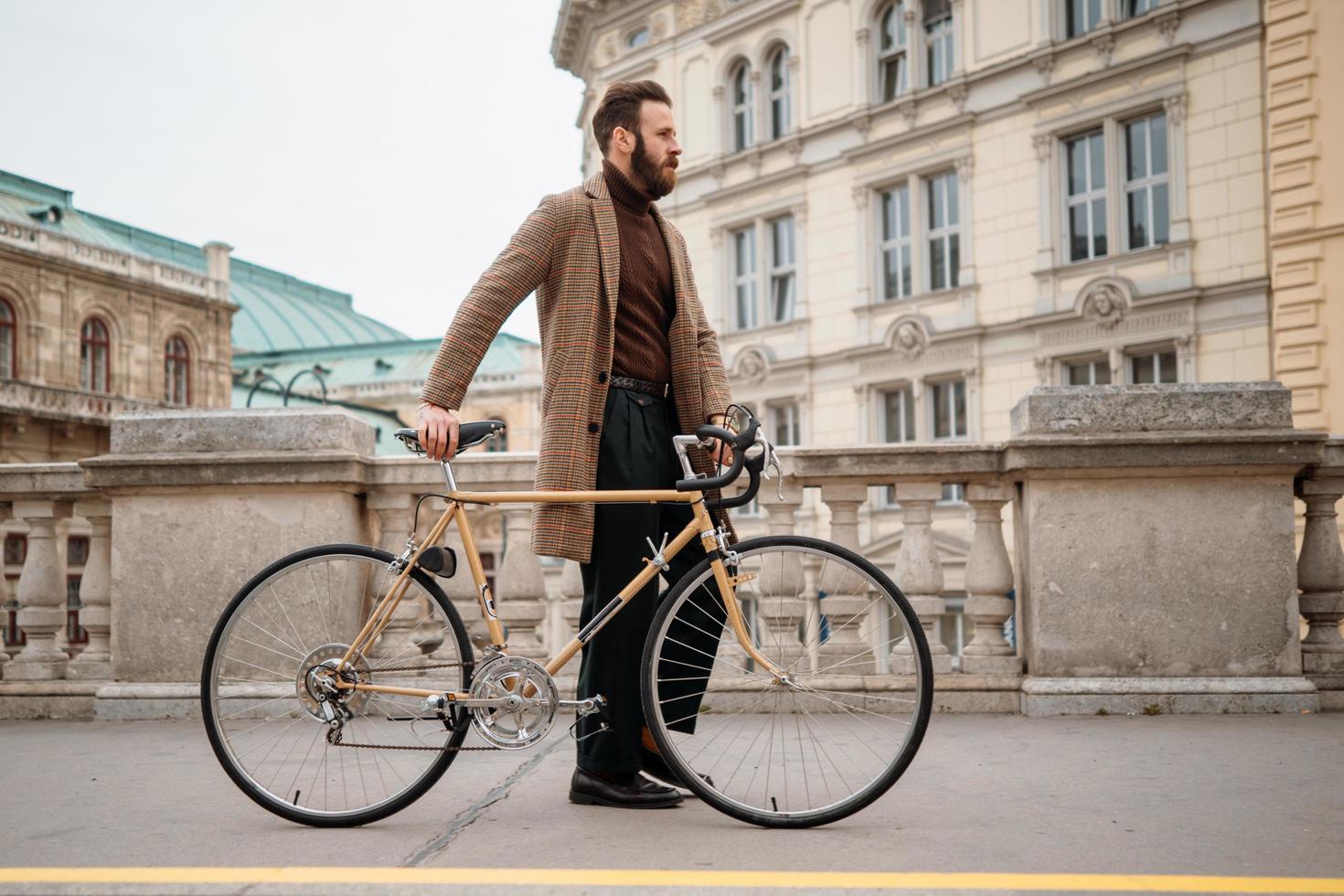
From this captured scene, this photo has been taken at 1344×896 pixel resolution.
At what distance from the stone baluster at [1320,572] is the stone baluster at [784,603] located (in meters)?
2.24

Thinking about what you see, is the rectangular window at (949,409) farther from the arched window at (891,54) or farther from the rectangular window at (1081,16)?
the rectangular window at (1081,16)

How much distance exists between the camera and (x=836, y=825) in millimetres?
3111

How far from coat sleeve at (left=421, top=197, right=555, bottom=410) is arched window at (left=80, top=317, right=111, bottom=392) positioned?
49010mm

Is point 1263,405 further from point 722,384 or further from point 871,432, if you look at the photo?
point 871,432

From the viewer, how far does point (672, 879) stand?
2533 mm

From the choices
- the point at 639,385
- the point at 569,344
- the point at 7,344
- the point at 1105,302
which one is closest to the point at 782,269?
the point at 1105,302

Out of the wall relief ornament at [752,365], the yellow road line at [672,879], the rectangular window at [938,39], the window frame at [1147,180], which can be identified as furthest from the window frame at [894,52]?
the yellow road line at [672,879]

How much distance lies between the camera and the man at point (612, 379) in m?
3.45

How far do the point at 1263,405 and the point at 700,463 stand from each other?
2663 mm

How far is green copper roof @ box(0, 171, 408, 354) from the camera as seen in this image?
51.0m

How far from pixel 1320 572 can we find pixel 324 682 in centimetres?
425

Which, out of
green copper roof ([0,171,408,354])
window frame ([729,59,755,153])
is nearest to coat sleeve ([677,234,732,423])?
window frame ([729,59,755,153])

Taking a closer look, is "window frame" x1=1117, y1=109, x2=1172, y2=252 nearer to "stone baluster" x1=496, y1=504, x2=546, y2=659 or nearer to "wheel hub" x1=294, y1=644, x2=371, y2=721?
"stone baluster" x1=496, y1=504, x2=546, y2=659

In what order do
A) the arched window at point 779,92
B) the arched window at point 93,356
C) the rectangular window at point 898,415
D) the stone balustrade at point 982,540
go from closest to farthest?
the stone balustrade at point 982,540 → the rectangular window at point 898,415 → the arched window at point 779,92 → the arched window at point 93,356
